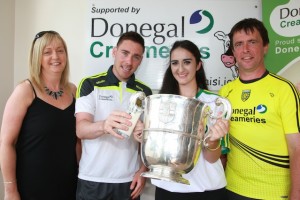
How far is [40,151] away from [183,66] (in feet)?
2.75

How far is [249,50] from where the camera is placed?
53.2 inches

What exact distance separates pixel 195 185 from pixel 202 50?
3.49 ft

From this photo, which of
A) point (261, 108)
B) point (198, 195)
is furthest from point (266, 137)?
point (198, 195)

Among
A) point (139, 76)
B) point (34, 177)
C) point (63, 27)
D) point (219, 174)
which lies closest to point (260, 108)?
point (219, 174)

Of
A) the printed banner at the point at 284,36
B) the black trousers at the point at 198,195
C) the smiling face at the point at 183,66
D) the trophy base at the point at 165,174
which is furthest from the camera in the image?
the printed banner at the point at 284,36

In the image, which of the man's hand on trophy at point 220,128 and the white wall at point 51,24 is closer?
the man's hand on trophy at point 220,128

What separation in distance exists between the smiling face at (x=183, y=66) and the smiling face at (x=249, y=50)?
10.0 inches

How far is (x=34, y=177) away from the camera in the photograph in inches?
52.7

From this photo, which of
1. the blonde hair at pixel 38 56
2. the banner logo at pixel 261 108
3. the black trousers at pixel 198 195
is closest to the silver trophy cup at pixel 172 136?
the black trousers at pixel 198 195

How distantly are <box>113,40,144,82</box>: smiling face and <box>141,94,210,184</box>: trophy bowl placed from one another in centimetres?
54

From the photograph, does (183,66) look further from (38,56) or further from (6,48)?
(6,48)

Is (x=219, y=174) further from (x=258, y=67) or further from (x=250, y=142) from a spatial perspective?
(x=258, y=67)

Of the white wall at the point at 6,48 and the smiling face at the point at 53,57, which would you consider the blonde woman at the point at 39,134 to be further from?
the white wall at the point at 6,48

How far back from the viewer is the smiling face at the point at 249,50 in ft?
→ 4.44
